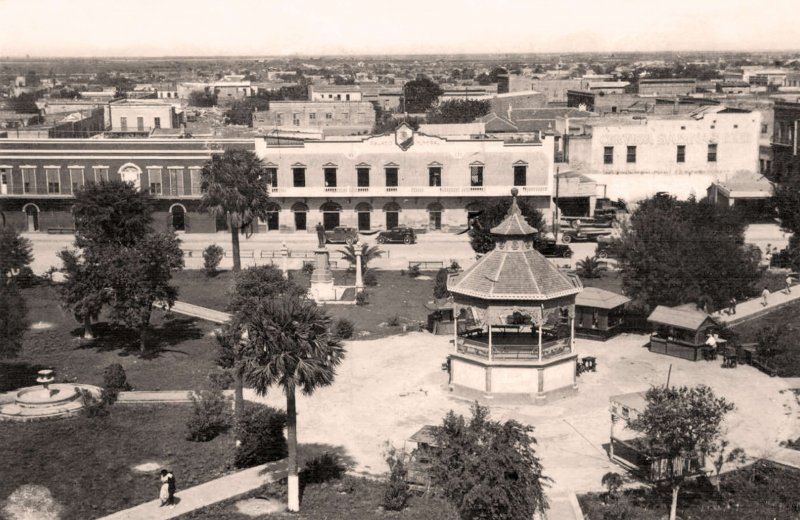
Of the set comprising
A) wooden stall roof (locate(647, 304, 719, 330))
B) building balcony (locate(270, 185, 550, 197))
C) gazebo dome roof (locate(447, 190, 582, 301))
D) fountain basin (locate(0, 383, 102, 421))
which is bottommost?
fountain basin (locate(0, 383, 102, 421))

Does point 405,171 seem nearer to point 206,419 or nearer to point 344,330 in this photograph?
point 344,330

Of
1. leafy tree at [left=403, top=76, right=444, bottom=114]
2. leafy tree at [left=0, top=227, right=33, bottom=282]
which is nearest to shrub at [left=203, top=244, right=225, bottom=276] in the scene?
leafy tree at [left=0, top=227, right=33, bottom=282]

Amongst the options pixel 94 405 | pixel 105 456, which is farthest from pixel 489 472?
pixel 94 405

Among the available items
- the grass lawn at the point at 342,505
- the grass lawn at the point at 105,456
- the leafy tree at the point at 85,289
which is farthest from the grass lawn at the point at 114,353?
the grass lawn at the point at 342,505

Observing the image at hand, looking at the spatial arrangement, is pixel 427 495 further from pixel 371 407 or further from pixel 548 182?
pixel 548 182

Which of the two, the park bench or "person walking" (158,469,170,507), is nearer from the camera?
"person walking" (158,469,170,507)

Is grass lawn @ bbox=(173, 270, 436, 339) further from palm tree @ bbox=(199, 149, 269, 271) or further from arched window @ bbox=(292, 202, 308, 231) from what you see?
arched window @ bbox=(292, 202, 308, 231)

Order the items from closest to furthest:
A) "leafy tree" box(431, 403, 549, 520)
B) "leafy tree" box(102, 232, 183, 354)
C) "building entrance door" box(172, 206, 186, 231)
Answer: "leafy tree" box(431, 403, 549, 520)
"leafy tree" box(102, 232, 183, 354)
"building entrance door" box(172, 206, 186, 231)
